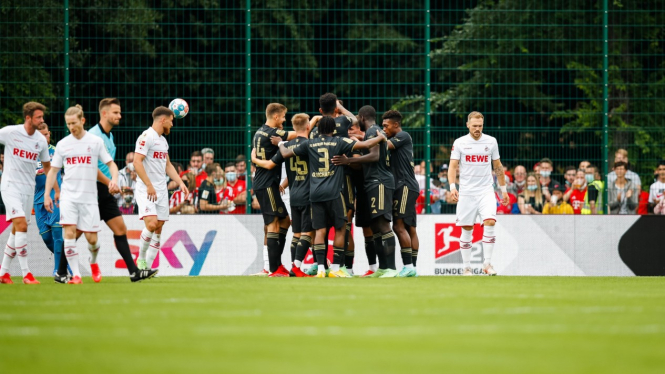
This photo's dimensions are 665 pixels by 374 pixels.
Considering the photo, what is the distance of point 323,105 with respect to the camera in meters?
13.3

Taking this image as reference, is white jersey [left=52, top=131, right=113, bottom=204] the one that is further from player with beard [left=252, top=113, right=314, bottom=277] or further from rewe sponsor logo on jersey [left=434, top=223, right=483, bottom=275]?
rewe sponsor logo on jersey [left=434, top=223, right=483, bottom=275]

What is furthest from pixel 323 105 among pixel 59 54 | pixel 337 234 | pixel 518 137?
pixel 59 54

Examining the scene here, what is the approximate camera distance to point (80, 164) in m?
11.3

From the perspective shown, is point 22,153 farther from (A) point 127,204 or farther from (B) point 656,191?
(B) point 656,191

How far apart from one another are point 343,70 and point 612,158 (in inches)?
186

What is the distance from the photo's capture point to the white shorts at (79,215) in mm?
11148

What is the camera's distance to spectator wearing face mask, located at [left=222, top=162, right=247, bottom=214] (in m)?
16.7

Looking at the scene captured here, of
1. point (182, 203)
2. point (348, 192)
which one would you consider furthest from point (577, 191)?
point (182, 203)

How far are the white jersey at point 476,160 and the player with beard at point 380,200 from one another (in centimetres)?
145

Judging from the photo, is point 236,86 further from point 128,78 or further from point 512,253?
point 512,253

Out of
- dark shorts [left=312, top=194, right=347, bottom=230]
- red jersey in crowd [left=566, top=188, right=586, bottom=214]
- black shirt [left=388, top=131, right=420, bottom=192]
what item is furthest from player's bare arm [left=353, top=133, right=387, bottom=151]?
red jersey in crowd [left=566, top=188, right=586, bottom=214]

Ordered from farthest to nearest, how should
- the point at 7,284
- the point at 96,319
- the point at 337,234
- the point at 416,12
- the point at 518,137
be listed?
the point at 416,12 < the point at 518,137 < the point at 337,234 < the point at 7,284 < the point at 96,319

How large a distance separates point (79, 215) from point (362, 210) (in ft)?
13.6

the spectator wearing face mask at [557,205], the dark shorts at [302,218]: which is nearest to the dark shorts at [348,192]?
the dark shorts at [302,218]
